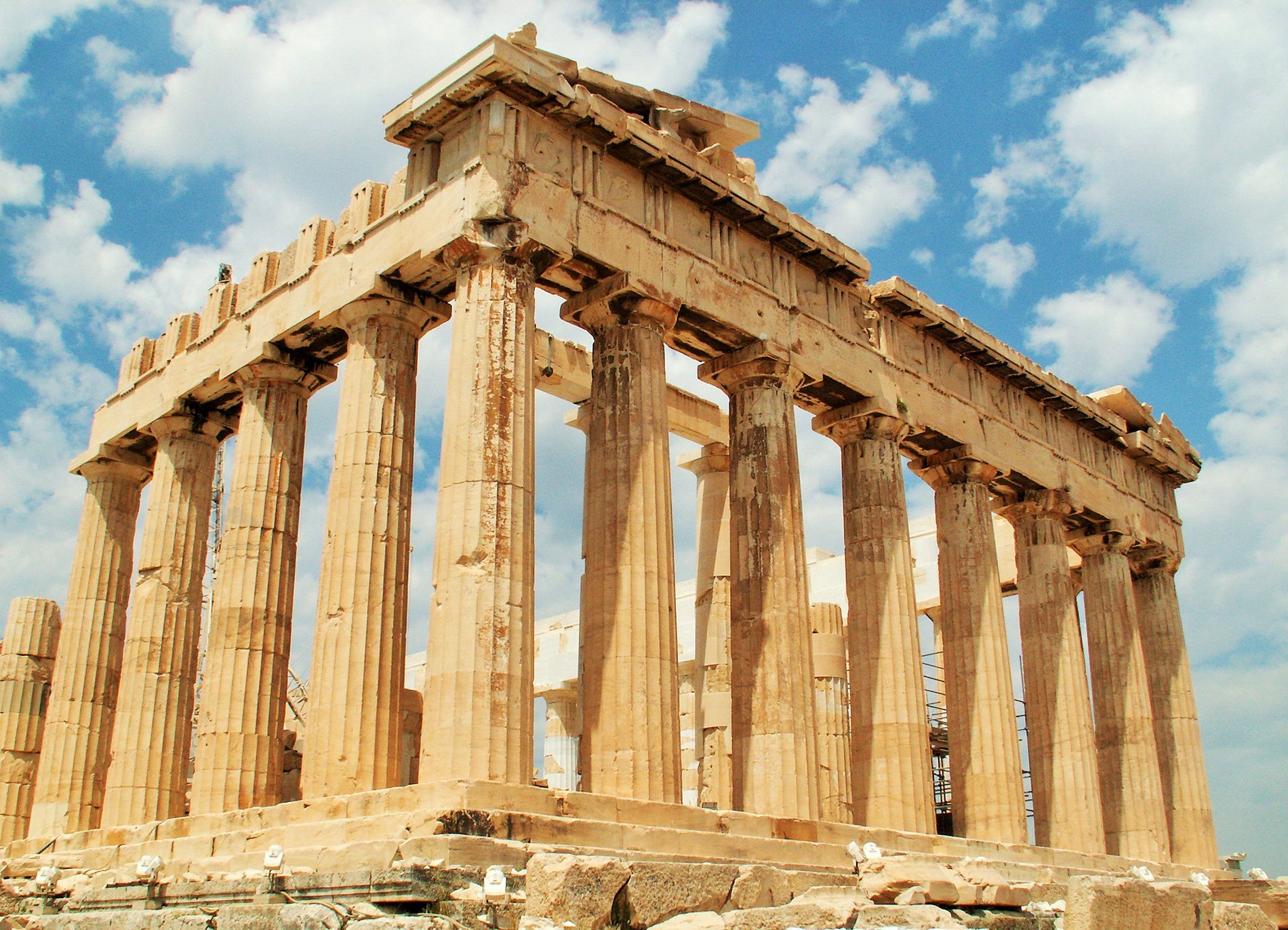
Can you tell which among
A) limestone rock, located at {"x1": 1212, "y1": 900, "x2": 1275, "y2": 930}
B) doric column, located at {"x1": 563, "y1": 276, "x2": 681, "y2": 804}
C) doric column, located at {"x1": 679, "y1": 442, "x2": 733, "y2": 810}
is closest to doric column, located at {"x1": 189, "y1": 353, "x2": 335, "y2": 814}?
doric column, located at {"x1": 563, "y1": 276, "x2": 681, "y2": 804}

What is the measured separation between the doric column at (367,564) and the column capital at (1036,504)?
1461 centimetres

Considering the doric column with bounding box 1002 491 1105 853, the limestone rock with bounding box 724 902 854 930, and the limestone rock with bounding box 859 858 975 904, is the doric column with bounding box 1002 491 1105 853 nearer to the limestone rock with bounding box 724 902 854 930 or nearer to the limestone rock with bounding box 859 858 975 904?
the limestone rock with bounding box 859 858 975 904

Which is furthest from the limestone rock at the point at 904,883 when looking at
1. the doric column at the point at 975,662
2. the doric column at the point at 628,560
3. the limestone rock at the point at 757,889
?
the doric column at the point at 975,662

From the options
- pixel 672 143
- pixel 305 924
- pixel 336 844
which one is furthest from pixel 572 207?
pixel 305 924

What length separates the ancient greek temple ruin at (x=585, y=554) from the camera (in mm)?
17766

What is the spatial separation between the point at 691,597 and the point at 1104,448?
1368 centimetres

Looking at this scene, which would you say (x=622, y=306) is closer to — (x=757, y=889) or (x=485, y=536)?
(x=485, y=536)

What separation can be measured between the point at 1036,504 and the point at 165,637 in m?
18.2

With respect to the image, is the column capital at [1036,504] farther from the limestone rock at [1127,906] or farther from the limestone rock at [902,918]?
the limestone rock at [902,918]

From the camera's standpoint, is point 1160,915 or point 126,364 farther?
point 126,364

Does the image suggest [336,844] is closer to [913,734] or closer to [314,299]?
[314,299]

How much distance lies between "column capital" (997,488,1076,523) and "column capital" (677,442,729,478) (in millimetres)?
6274

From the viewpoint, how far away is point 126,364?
27.5 metres

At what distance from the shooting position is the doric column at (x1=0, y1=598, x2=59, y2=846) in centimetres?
2575
